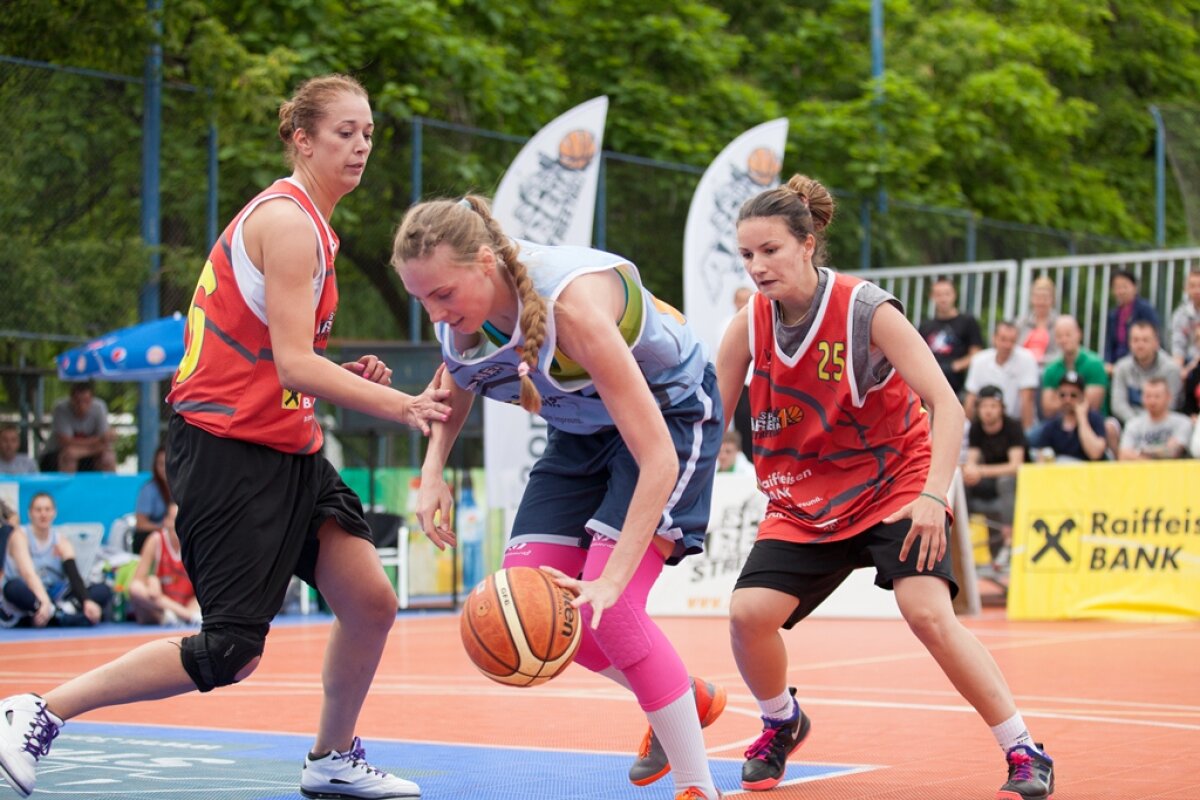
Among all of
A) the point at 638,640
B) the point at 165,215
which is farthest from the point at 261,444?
the point at 165,215

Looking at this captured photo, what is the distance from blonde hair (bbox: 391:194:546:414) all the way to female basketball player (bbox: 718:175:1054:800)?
954mm

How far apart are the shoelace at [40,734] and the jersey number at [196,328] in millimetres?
975

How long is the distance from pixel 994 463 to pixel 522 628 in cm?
1002

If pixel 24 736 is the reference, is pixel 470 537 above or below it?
below

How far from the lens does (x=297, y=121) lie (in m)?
4.54

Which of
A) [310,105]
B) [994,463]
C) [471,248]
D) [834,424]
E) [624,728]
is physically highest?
[310,105]

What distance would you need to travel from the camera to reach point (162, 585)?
510 inches

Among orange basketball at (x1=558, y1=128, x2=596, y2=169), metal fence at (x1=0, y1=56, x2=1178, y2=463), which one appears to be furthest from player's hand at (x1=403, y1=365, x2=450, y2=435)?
orange basketball at (x1=558, y1=128, x2=596, y2=169)

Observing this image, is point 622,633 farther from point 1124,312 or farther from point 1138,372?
point 1124,312

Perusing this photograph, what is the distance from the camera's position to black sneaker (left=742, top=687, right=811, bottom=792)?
4.91 m

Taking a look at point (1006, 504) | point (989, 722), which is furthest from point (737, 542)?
point (989, 722)

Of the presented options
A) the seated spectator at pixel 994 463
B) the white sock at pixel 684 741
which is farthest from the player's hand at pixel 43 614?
the white sock at pixel 684 741

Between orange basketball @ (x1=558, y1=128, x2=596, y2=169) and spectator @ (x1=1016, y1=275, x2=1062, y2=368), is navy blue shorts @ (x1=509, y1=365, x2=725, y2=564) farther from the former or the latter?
spectator @ (x1=1016, y1=275, x2=1062, y2=368)

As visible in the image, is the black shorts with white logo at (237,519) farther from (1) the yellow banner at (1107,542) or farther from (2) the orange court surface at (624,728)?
(1) the yellow banner at (1107,542)
